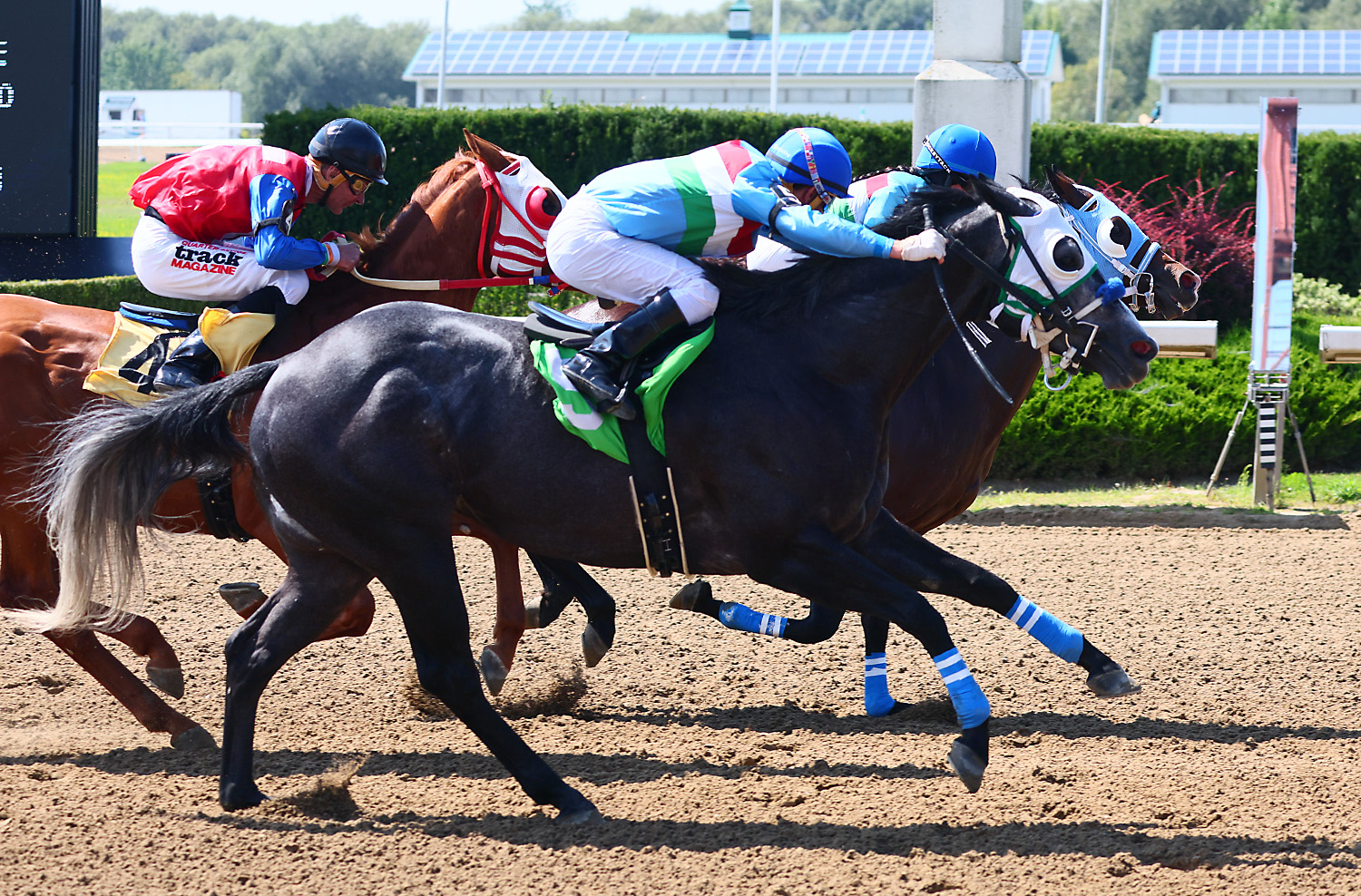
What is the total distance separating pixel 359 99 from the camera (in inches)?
3049

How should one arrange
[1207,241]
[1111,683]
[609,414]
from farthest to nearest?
[1207,241] → [1111,683] → [609,414]

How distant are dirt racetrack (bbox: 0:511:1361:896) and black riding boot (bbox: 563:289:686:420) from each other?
1.18 m

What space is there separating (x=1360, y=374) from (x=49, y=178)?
893cm

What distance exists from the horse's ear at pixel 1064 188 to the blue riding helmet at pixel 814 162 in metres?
0.70

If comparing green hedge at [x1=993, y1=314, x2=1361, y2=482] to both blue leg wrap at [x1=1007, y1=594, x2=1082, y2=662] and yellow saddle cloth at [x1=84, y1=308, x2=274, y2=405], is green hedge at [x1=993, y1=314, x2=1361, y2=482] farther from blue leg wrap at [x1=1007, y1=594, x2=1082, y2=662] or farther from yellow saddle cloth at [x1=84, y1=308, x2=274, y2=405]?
yellow saddle cloth at [x1=84, y1=308, x2=274, y2=405]

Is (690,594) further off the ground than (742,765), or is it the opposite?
(690,594)

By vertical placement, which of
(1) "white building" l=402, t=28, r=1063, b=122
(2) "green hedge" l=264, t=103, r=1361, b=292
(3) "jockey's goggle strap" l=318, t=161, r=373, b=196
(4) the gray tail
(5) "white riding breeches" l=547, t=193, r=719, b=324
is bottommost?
(4) the gray tail

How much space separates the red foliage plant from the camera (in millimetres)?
11898

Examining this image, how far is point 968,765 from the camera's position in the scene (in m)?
3.85

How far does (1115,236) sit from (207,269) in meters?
3.14

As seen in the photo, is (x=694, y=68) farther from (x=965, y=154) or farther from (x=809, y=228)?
(x=809, y=228)

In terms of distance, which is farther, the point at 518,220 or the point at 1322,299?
the point at 1322,299

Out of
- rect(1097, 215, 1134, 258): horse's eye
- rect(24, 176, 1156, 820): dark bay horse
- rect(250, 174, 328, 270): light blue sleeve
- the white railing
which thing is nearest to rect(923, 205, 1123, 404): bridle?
rect(24, 176, 1156, 820): dark bay horse

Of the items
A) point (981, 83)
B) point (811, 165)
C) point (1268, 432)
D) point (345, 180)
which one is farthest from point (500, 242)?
point (1268, 432)
